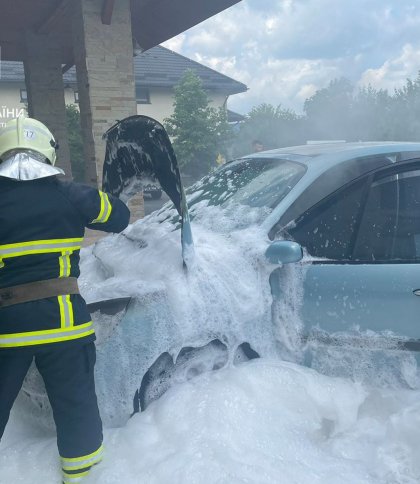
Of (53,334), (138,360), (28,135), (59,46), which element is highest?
(59,46)

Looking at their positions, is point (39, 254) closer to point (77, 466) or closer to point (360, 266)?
point (77, 466)

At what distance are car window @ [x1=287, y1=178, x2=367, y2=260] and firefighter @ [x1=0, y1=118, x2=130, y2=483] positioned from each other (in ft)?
3.62

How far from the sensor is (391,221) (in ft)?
9.07

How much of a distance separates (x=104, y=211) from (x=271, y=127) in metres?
34.9

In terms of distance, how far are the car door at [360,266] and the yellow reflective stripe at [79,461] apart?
1.13 meters

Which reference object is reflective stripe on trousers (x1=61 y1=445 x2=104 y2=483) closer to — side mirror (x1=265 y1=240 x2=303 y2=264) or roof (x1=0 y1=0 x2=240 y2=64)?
side mirror (x1=265 y1=240 x2=303 y2=264)

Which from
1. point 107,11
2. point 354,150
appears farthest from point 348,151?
point 107,11

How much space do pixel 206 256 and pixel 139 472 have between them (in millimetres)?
1025

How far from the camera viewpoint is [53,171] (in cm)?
201

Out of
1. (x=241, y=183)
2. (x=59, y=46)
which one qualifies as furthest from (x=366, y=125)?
(x=241, y=183)

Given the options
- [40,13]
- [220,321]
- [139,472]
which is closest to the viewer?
[139,472]

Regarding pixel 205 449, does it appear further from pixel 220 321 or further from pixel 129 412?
pixel 220 321

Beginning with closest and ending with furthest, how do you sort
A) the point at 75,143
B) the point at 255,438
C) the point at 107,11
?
the point at 255,438 < the point at 107,11 < the point at 75,143

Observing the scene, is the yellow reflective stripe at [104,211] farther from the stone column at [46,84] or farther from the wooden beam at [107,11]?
the stone column at [46,84]
